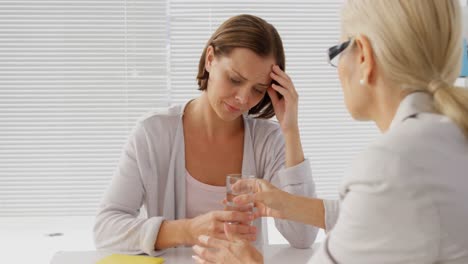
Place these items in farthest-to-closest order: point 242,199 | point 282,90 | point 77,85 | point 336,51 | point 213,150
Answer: point 77,85 → point 213,150 → point 282,90 → point 242,199 → point 336,51

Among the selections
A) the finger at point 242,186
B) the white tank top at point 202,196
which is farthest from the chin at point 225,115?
the finger at point 242,186

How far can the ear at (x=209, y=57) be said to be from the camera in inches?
81.5

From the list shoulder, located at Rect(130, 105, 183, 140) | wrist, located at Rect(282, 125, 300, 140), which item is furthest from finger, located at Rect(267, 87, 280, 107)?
shoulder, located at Rect(130, 105, 183, 140)

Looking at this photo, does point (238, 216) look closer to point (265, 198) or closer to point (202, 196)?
point (265, 198)

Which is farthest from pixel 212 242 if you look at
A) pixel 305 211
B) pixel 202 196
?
pixel 202 196

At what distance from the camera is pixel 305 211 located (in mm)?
1793

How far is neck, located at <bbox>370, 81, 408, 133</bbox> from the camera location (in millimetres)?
1107

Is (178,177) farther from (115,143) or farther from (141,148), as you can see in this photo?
(115,143)

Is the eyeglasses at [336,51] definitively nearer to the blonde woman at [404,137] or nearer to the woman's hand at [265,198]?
the blonde woman at [404,137]

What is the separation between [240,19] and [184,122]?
45 cm

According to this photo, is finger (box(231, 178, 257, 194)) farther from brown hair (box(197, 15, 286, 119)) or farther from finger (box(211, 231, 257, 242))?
brown hair (box(197, 15, 286, 119))

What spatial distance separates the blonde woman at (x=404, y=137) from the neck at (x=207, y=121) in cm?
99

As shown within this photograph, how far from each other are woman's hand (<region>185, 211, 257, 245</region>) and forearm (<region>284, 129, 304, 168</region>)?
17.3 inches

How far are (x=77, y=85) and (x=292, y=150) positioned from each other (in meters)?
2.49
